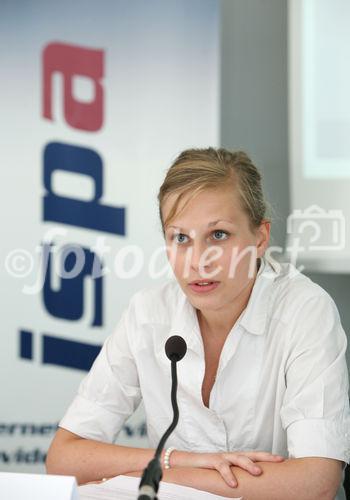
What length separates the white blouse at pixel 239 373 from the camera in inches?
57.2

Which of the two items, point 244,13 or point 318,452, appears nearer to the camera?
point 318,452

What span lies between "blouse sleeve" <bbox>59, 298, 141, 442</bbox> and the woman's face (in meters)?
0.23

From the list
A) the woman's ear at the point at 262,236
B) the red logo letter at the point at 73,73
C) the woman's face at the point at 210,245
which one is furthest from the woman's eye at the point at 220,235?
the red logo letter at the point at 73,73

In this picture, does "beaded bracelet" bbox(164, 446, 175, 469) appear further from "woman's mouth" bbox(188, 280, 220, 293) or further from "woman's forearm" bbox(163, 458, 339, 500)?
"woman's mouth" bbox(188, 280, 220, 293)

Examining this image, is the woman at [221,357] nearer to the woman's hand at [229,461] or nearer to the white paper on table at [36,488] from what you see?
the woman's hand at [229,461]

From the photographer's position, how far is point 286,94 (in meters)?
2.52

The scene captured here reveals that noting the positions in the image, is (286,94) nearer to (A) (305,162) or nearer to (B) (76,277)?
(A) (305,162)

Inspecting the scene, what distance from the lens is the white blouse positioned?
1.45 metres

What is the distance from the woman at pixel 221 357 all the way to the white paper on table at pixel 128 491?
88mm

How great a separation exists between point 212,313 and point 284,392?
238 millimetres

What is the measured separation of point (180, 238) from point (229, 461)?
18.7 inches

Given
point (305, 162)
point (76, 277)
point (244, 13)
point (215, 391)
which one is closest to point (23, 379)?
point (76, 277)

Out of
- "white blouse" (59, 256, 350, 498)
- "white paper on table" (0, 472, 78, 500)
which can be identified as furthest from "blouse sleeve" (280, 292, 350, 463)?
"white paper on table" (0, 472, 78, 500)

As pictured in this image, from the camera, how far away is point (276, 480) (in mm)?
1312
